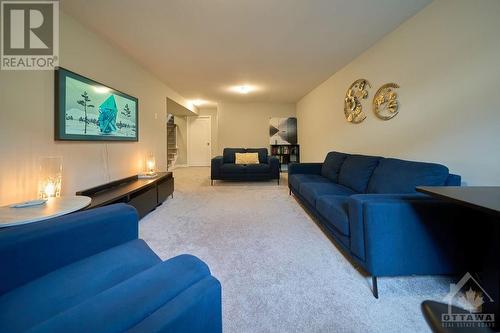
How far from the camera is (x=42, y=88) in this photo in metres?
1.88

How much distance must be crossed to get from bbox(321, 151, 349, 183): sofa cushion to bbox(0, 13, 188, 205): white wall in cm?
309

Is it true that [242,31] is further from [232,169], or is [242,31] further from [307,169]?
[232,169]

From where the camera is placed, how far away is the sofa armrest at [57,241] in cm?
90

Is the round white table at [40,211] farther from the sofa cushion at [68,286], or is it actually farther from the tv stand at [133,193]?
the sofa cushion at [68,286]

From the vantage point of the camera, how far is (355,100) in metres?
3.32

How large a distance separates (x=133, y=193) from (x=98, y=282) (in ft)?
6.16

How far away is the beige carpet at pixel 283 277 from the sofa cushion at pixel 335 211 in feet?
0.99

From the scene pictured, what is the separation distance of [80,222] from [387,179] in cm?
243

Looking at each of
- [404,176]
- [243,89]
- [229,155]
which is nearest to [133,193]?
[404,176]

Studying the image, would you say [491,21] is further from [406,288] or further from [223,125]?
[223,125]

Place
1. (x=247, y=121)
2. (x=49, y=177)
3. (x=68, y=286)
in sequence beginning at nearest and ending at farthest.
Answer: (x=68, y=286) < (x=49, y=177) < (x=247, y=121)

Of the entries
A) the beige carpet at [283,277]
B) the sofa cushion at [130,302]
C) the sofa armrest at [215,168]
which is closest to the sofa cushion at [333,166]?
the beige carpet at [283,277]

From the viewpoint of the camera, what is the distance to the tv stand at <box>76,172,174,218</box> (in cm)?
218

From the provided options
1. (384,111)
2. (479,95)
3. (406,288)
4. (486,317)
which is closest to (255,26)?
(384,111)
